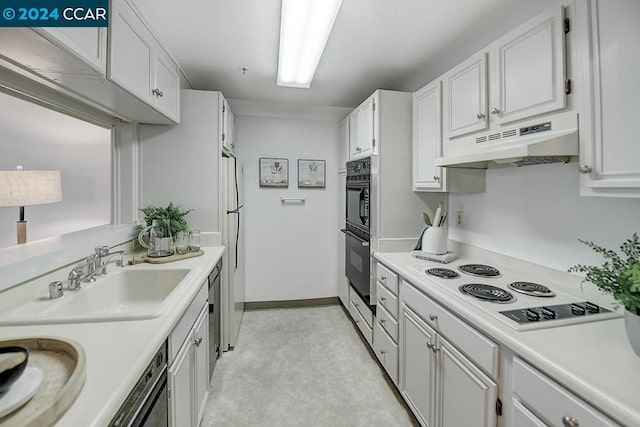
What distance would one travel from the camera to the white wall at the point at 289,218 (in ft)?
11.1

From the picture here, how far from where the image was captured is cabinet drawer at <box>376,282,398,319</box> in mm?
1942

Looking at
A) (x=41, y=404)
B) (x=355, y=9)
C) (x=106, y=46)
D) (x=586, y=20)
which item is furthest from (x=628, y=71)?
(x=106, y=46)

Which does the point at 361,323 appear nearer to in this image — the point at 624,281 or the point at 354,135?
the point at 354,135

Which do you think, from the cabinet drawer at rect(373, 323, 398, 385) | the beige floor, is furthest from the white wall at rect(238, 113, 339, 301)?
the cabinet drawer at rect(373, 323, 398, 385)

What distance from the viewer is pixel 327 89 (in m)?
2.79

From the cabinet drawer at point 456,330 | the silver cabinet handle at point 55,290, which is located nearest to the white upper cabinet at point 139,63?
the silver cabinet handle at point 55,290

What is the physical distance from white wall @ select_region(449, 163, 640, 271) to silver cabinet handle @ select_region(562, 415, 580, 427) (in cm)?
83

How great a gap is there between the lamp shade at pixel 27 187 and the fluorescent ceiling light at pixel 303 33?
1.52 meters

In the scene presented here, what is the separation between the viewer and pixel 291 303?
11.6 ft

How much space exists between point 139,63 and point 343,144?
6.85 ft

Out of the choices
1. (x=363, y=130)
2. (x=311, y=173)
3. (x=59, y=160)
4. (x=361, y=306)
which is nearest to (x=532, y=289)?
(x=361, y=306)

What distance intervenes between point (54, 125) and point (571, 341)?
8.87 feet

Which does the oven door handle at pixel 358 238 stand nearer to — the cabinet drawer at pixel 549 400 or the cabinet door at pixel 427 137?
the cabinet door at pixel 427 137

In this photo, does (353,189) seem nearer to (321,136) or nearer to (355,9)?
(321,136)
